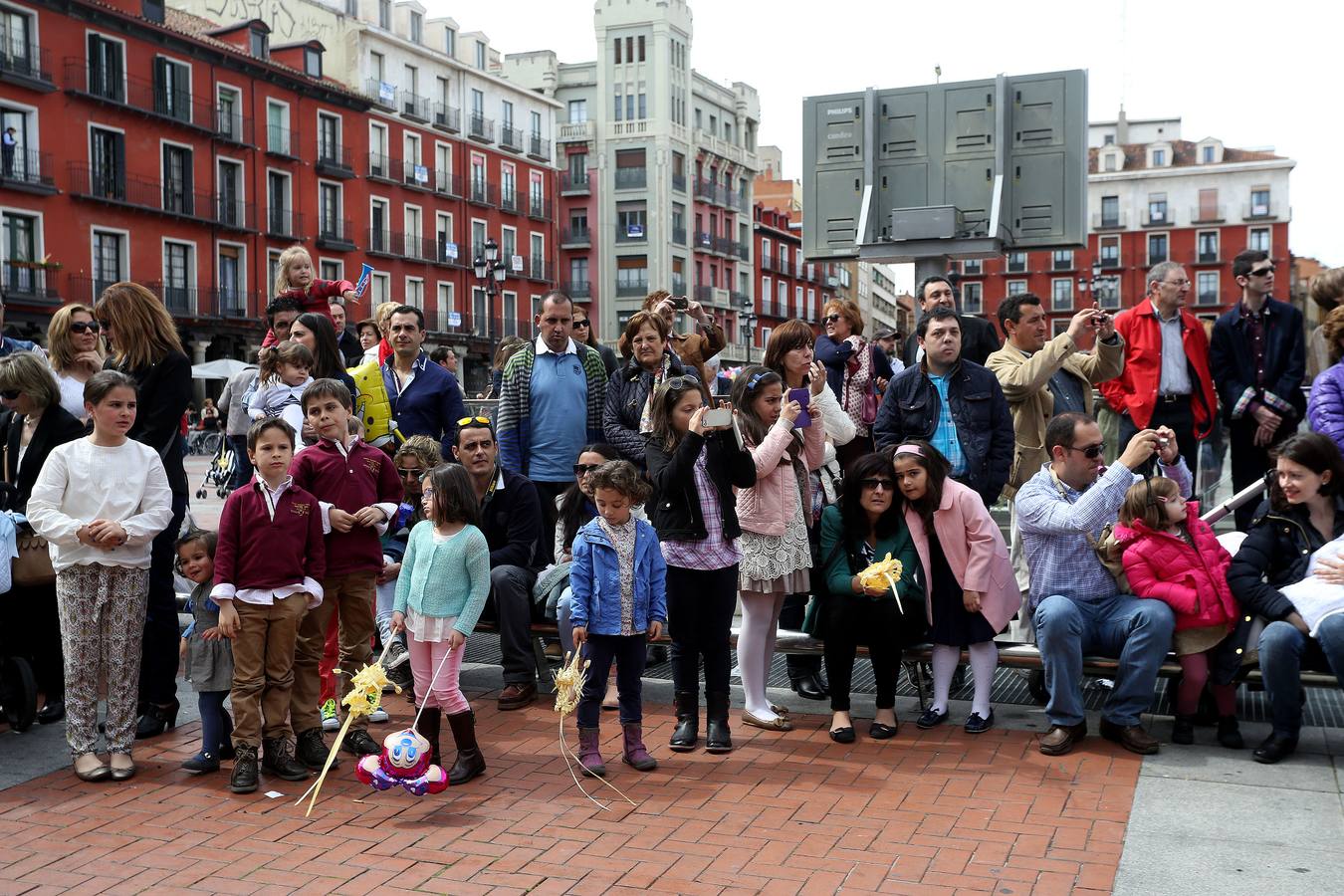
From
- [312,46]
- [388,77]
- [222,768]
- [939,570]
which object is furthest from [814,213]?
[388,77]

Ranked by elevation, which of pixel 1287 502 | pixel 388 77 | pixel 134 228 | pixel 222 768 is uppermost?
pixel 388 77

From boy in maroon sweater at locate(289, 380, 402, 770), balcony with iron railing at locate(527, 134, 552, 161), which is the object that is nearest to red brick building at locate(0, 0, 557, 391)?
balcony with iron railing at locate(527, 134, 552, 161)

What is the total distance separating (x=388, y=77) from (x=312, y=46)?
173 inches

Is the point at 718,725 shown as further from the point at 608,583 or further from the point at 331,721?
the point at 331,721

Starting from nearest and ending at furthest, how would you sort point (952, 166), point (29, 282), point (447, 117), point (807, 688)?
1. point (807, 688)
2. point (952, 166)
3. point (29, 282)
4. point (447, 117)

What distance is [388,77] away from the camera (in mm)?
48000

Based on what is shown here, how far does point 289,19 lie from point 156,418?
4581 cm

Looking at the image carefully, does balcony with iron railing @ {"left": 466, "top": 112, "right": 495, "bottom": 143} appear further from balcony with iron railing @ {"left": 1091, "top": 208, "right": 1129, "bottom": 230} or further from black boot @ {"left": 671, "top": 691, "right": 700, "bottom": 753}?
black boot @ {"left": 671, "top": 691, "right": 700, "bottom": 753}

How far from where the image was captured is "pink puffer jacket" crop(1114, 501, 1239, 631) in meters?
5.55

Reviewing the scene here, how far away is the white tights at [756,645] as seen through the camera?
19.9 feet

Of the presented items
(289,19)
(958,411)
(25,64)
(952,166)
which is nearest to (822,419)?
(958,411)

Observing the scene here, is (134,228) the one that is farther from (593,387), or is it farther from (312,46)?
(593,387)

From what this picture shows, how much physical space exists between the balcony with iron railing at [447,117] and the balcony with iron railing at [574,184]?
40.1 feet

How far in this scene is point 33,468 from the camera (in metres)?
6.16
